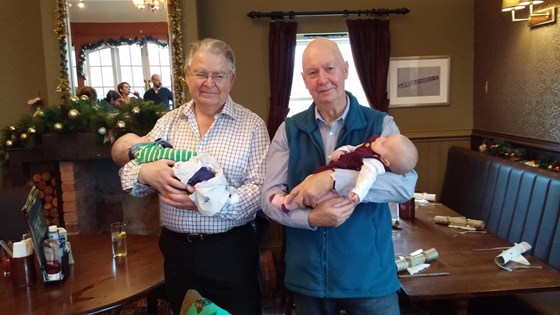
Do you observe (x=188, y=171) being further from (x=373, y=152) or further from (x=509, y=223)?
(x=509, y=223)

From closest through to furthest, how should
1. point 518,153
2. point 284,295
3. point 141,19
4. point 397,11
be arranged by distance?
point 284,295 → point 518,153 → point 141,19 → point 397,11

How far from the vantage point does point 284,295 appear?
307 cm

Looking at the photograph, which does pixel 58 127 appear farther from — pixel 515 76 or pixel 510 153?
pixel 515 76

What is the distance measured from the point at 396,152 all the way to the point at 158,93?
2769 millimetres

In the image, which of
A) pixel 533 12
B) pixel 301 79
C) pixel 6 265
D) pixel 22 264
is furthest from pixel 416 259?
pixel 301 79

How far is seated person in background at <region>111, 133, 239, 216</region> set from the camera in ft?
4.64

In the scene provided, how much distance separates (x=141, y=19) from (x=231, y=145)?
247 cm

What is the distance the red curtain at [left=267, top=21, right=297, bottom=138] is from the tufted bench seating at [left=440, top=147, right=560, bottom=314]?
5.40 ft

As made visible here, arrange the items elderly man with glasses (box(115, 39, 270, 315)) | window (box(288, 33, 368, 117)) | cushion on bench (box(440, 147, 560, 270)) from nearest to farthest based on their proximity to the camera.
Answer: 1. elderly man with glasses (box(115, 39, 270, 315))
2. cushion on bench (box(440, 147, 560, 270))
3. window (box(288, 33, 368, 117))

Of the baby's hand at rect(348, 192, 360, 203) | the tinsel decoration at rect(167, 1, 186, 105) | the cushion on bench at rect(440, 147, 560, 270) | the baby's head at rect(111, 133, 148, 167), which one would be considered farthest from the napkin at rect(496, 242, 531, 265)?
the tinsel decoration at rect(167, 1, 186, 105)

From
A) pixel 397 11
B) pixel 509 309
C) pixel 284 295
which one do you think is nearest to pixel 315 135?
pixel 509 309

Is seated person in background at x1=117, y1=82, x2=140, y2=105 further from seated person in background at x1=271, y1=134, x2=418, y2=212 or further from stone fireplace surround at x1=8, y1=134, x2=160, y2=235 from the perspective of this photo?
seated person in background at x1=271, y1=134, x2=418, y2=212

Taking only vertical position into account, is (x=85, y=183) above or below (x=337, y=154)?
below

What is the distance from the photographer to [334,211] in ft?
4.12
